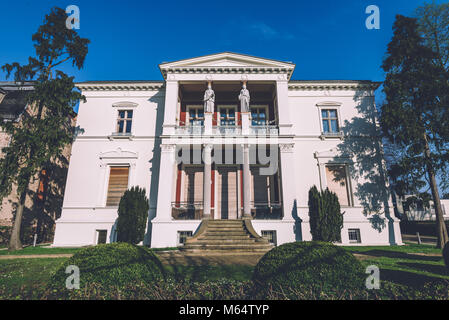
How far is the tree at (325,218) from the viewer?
43.4 feet

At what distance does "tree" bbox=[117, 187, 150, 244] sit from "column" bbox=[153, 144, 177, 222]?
0.95m

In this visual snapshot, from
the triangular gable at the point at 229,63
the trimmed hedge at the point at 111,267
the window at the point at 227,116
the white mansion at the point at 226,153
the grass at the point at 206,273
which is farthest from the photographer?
the window at the point at 227,116

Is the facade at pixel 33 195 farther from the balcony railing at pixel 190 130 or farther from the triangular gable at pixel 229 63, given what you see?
the triangular gable at pixel 229 63

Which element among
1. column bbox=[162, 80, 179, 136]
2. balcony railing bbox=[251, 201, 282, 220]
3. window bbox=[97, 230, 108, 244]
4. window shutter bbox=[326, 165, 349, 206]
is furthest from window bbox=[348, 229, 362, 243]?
window bbox=[97, 230, 108, 244]

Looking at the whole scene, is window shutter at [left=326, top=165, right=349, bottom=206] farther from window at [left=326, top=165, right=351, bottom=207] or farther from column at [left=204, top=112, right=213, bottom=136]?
column at [left=204, top=112, right=213, bottom=136]

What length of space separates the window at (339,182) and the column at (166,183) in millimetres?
10982

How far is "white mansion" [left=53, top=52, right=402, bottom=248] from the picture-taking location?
50.0ft

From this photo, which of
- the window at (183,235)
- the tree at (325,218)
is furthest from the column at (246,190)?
the tree at (325,218)

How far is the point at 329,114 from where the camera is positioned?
58.5 feet

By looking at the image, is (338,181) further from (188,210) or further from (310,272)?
(310,272)

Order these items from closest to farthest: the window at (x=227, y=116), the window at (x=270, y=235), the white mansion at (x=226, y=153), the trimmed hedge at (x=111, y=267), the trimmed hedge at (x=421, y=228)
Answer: the trimmed hedge at (x=111, y=267), the window at (x=270, y=235), the white mansion at (x=226, y=153), the window at (x=227, y=116), the trimmed hedge at (x=421, y=228)

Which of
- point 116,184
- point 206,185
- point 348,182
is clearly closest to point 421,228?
point 348,182

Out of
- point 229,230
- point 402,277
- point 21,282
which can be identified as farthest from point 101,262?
point 229,230

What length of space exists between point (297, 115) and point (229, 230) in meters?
10.1
